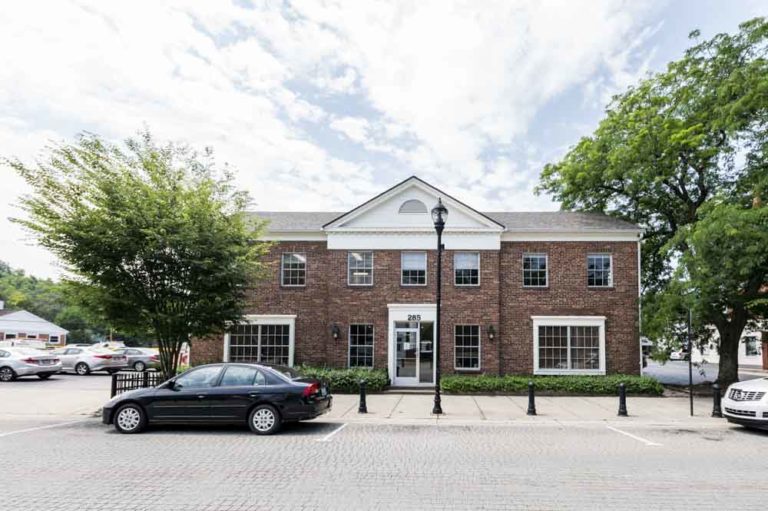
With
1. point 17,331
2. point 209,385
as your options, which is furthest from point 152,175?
point 17,331

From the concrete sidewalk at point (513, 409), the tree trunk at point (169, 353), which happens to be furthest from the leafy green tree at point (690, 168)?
the tree trunk at point (169, 353)

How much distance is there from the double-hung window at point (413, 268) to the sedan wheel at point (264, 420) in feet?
34.3

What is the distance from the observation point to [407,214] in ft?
67.7

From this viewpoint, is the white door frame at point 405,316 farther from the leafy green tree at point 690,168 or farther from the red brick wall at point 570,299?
the leafy green tree at point 690,168

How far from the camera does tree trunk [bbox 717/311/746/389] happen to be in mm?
18875

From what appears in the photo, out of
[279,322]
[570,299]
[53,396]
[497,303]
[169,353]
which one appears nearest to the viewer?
[169,353]

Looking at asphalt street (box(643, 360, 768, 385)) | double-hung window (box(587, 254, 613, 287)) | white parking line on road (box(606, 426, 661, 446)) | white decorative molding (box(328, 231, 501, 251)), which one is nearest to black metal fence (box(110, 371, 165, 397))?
white decorative molding (box(328, 231, 501, 251))

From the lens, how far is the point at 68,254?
1306 centimetres

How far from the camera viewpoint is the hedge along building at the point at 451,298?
20.0 meters

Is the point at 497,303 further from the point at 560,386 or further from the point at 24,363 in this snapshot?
the point at 24,363

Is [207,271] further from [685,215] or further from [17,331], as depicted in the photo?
[17,331]

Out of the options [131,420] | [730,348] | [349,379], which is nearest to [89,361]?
[349,379]

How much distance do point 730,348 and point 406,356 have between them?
11683 millimetres

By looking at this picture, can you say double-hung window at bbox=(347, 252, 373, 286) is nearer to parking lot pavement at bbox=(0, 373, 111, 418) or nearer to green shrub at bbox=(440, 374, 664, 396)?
green shrub at bbox=(440, 374, 664, 396)
